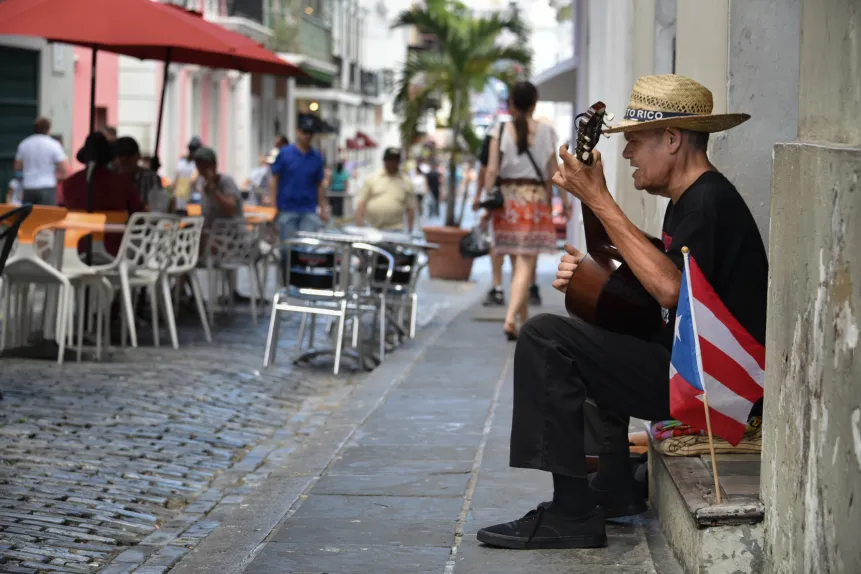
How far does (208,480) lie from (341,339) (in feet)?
12.8

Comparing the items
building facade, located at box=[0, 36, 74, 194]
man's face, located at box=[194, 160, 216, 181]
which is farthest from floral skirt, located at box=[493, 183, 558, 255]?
building facade, located at box=[0, 36, 74, 194]

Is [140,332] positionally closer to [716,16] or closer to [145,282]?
[145,282]

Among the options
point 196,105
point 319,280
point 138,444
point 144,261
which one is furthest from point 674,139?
point 196,105

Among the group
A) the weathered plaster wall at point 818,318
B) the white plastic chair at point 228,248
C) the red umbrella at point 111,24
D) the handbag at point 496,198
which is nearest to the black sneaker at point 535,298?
the white plastic chair at point 228,248

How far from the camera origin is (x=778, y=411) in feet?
14.1

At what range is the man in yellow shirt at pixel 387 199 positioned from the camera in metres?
15.7

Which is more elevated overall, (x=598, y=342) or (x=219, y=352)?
(x=598, y=342)

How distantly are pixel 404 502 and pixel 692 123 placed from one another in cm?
209

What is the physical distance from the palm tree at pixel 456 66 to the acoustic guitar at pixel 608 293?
1813 cm

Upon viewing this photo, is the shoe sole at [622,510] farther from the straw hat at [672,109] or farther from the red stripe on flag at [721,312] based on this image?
the straw hat at [672,109]

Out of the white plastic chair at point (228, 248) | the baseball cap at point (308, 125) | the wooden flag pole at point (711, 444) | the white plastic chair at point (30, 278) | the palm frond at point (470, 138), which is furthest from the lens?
the palm frond at point (470, 138)

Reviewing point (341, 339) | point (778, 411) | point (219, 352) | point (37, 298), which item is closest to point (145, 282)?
point (219, 352)

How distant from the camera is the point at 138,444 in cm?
784

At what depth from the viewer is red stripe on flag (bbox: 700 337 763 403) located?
4773 millimetres
